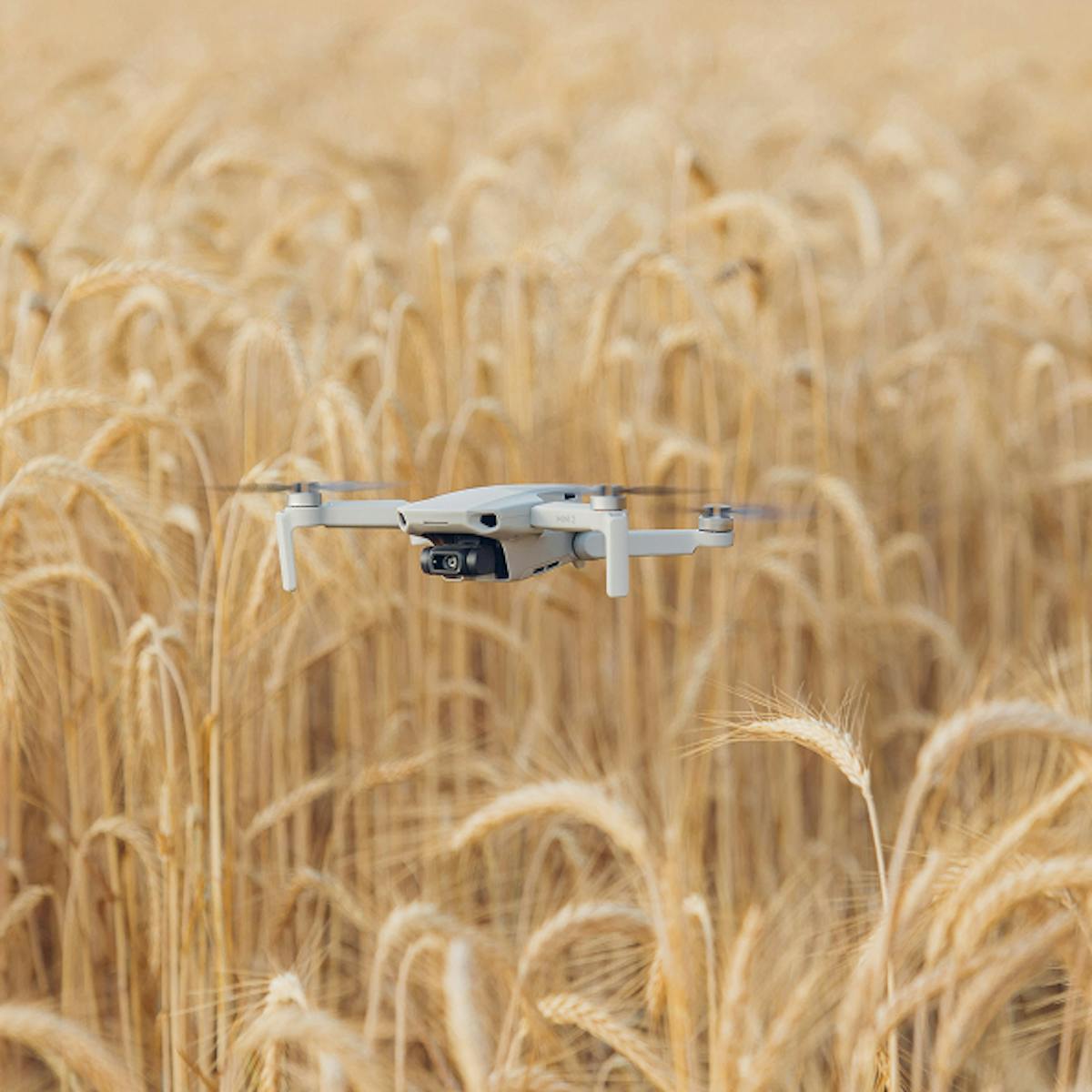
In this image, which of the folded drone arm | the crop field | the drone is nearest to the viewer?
the drone

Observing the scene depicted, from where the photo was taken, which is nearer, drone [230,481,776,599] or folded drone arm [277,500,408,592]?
drone [230,481,776,599]

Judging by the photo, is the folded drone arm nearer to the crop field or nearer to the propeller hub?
the propeller hub

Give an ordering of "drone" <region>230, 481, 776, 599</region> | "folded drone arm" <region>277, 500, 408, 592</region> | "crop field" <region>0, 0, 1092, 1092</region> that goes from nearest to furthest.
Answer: "drone" <region>230, 481, 776, 599</region>
"folded drone arm" <region>277, 500, 408, 592</region>
"crop field" <region>0, 0, 1092, 1092</region>

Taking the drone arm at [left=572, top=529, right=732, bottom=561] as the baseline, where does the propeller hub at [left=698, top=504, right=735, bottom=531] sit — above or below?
above

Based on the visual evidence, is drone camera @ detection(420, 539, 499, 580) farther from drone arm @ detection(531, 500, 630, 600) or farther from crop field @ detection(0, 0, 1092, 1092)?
crop field @ detection(0, 0, 1092, 1092)

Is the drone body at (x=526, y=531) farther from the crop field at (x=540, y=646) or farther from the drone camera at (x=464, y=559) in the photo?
the crop field at (x=540, y=646)

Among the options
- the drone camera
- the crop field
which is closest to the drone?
the drone camera

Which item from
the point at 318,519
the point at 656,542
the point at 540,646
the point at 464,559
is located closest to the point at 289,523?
the point at 318,519

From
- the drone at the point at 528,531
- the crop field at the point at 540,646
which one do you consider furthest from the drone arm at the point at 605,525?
the crop field at the point at 540,646
